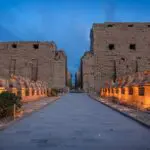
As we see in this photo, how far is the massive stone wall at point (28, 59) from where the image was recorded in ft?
153

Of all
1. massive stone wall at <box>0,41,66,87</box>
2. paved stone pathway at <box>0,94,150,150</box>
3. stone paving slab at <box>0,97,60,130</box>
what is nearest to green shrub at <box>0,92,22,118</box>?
stone paving slab at <box>0,97,60,130</box>

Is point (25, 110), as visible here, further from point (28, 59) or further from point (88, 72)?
point (28, 59)

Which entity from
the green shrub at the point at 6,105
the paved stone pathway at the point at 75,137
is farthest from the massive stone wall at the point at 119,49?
the paved stone pathway at the point at 75,137

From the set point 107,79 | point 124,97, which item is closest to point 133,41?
point 107,79

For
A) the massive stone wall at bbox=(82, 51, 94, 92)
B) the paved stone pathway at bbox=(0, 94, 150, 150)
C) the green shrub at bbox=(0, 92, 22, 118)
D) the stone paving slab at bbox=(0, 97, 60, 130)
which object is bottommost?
the paved stone pathway at bbox=(0, 94, 150, 150)

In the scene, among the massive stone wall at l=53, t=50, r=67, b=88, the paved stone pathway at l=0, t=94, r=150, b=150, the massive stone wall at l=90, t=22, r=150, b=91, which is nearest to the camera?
the paved stone pathway at l=0, t=94, r=150, b=150

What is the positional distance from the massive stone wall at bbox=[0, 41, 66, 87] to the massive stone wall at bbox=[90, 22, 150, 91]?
647cm

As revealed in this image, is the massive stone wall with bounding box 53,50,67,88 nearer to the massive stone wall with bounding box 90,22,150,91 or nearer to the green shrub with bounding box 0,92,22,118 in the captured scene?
the massive stone wall with bounding box 90,22,150,91

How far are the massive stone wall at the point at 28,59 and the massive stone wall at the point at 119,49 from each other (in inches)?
255

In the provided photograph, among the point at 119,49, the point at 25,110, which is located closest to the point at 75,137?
the point at 25,110

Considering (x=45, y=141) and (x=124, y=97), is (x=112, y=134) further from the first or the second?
(x=124, y=97)

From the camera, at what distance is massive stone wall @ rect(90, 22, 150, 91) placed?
46.8 metres

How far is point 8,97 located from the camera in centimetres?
1022

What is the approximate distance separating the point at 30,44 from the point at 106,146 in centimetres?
4374
